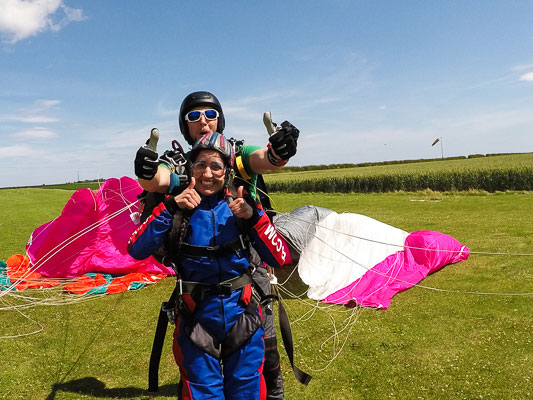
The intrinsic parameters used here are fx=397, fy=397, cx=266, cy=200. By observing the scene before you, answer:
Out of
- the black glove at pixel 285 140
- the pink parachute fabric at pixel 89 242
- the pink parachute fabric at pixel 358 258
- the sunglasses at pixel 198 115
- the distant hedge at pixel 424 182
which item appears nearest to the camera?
the black glove at pixel 285 140

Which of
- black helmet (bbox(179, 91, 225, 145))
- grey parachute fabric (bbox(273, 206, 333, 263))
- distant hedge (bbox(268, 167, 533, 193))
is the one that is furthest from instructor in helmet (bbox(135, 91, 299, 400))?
distant hedge (bbox(268, 167, 533, 193))

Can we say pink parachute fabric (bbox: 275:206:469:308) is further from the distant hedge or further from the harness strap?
the distant hedge

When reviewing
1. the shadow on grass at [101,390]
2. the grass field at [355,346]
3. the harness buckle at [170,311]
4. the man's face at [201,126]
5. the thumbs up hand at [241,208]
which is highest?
the man's face at [201,126]

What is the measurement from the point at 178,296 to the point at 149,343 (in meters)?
3.06

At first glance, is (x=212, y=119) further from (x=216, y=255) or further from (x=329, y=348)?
(x=329, y=348)

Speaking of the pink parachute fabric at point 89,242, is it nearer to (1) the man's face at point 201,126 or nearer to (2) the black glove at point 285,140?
(1) the man's face at point 201,126

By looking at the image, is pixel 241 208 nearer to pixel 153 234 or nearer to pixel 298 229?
pixel 153 234

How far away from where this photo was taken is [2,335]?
5.71 metres

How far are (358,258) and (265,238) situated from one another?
15.1ft

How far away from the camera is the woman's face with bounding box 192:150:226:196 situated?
8.51 feet

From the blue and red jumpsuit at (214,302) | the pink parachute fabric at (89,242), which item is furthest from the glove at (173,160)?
the pink parachute fabric at (89,242)

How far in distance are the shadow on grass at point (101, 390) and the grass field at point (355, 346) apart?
1cm

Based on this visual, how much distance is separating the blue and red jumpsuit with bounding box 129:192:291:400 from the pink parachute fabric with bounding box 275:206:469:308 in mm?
3483

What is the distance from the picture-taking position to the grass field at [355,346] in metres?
4.01
